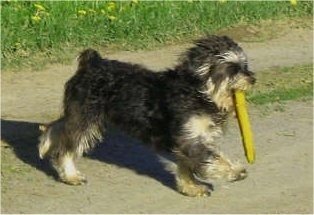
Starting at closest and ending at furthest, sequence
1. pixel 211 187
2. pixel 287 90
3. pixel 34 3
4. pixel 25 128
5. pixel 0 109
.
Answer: pixel 211 187
pixel 25 128
pixel 0 109
pixel 287 90
pixel 34 3

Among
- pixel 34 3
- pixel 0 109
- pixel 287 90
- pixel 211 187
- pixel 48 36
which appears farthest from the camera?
pixel 34 3

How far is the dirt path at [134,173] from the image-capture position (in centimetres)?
729

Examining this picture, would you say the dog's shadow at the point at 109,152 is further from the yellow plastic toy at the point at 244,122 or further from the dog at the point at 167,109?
the yellow plastic toy at the point at 244,122

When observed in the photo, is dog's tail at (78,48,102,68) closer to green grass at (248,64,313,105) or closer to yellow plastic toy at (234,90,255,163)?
yellow plastic toy at (234,90,255,163)

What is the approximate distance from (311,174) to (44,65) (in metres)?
4.08

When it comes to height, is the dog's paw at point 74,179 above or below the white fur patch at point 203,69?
below

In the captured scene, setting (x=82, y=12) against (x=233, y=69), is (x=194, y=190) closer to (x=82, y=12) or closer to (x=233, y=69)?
(x=233, y=69)

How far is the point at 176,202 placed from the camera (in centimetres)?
735

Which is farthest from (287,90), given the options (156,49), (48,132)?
(48,132)

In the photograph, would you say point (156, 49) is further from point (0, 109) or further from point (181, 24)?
point (0, 109)

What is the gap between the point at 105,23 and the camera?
481 inches

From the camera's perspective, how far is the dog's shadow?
8.00 meters

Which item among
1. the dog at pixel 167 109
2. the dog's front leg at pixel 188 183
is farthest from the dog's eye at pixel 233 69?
the dog's front leg at pixel 188 183

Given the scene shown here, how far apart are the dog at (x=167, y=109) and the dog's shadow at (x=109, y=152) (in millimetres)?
255
